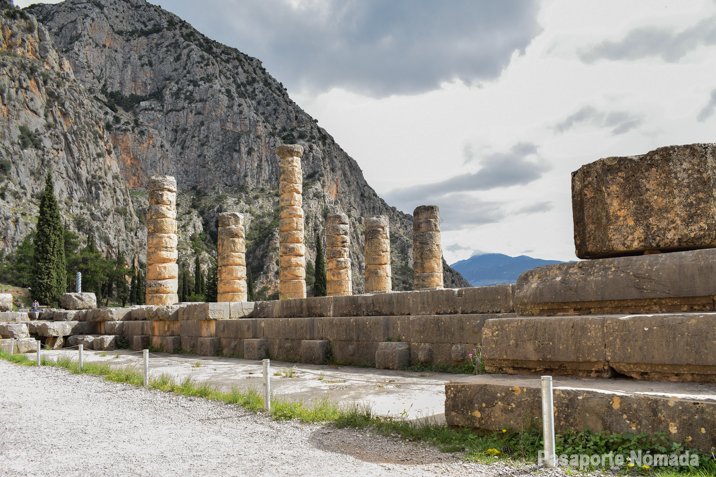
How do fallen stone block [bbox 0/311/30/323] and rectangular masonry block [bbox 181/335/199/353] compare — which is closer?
rectangular masonry block [bbox 181/335/199/353]

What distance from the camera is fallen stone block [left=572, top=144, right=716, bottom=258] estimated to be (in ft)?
13.7

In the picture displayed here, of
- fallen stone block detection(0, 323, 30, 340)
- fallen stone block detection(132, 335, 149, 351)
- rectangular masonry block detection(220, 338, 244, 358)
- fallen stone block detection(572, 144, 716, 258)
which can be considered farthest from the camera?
fallen stone block detection(0, 323, 30, 340)

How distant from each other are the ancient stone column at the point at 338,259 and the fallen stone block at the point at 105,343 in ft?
25.8

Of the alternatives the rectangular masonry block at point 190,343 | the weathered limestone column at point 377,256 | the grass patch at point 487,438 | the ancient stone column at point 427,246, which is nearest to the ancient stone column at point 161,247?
the rectangular masonry block at point 190,343

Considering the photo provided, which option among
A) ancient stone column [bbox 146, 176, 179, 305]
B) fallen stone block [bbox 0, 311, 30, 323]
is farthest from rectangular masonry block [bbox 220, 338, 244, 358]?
fallen stone block [bbox 0, 311, 30, 323]

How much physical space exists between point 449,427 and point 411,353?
15.9 feet

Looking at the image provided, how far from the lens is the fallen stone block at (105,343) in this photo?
1661 centimetres

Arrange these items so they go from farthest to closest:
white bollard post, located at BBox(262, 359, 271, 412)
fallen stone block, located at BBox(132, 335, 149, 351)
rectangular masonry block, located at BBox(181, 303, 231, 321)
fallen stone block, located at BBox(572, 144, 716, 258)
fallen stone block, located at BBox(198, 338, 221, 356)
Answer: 1. fallen stone block, located at BBox(132, 335, 149, 351)
2. rectangular masonry block, located at BBox(181, 303, 231, 321)
3. fallen stone block, located at BBox(198, 338, 221, 356)
4. white bollard post, located at BBox(262, 359, 271, 412)
5. fallen stone block, located at BBox(572, 144, 716, 258)

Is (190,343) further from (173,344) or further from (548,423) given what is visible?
(548,423)

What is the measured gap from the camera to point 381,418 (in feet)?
17.5

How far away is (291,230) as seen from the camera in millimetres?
22078

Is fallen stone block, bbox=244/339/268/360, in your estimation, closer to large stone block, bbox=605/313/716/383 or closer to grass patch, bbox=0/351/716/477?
grass patch, bbox=0/351/716/477

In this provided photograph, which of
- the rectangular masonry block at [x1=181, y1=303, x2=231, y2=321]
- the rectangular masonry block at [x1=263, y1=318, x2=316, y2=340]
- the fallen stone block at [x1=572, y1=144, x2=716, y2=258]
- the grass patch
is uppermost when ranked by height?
the fallen stone block at [x1=572, y1=144, x2=716, y2=258]

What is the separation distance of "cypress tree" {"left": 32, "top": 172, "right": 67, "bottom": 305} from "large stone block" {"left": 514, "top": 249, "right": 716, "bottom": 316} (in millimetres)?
39431
